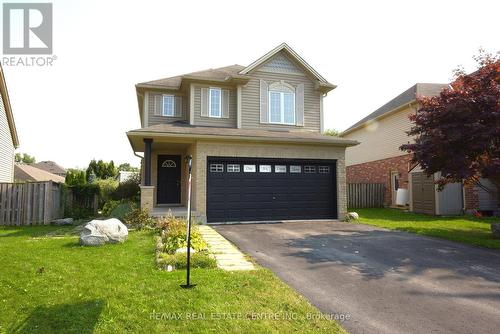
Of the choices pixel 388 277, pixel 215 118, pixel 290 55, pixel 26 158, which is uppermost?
pixel 26 158

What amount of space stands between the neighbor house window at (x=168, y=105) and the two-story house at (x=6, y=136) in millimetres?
8085

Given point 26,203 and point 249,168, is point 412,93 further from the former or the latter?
point 26,203

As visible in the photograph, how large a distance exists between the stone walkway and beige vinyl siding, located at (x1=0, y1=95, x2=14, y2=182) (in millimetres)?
13779

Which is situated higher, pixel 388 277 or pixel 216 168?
pixel 216 168

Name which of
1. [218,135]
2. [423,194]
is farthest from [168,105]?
[423,194]

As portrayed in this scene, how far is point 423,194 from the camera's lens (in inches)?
723

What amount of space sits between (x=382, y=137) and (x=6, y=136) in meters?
23.4

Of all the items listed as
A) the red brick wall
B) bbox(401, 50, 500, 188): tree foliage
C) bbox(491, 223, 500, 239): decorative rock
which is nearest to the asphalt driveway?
bbox(491, 223, 500, 239): decorative rock

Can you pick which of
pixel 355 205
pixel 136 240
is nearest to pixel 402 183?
pixel 355 205

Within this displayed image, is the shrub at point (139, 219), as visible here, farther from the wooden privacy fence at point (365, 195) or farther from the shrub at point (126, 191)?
the wooden privacy fence at point (365, 195)

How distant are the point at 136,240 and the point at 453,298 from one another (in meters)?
7.53

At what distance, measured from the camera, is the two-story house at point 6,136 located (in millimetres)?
17047

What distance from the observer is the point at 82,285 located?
514 centimetres

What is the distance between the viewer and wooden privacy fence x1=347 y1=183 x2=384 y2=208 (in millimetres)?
21223
